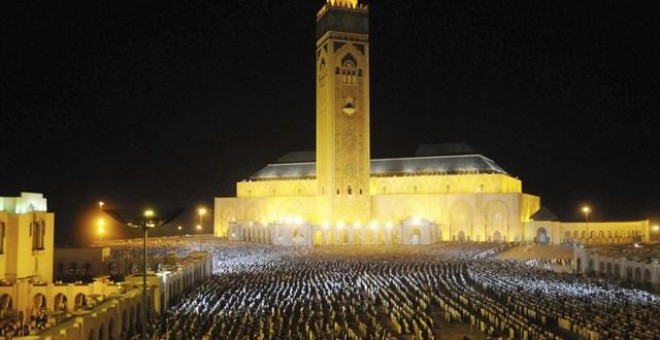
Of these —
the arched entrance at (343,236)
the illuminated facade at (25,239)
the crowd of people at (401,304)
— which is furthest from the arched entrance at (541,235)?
the illuminated facade at (25,239)

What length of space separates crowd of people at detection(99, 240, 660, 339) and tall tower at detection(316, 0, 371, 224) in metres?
28.3

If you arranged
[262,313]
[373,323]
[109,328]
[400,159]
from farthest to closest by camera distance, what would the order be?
[400,159]
[262,313]
[373,323]
[109,328]

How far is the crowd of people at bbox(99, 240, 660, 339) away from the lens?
2078 centimetres

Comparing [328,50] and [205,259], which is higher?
[328,50]

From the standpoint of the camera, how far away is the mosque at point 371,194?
66.4 meters

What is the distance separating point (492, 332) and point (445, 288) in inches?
371

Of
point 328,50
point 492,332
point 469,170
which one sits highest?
point 328,50

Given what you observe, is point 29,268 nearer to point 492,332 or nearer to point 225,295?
point 225,295

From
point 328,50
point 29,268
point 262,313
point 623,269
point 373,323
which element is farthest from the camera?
point 328,50

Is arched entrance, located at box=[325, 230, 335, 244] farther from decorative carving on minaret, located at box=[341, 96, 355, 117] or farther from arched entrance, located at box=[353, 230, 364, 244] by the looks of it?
decorative carving on minaret, located at box=[341, 96, 355, 117]

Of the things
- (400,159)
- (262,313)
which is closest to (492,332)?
(262,313)

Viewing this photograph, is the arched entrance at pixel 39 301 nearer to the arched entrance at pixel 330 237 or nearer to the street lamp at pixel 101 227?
the arched entrance at pixel 330 237

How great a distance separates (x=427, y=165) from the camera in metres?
75.2

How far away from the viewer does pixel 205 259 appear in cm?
3662
